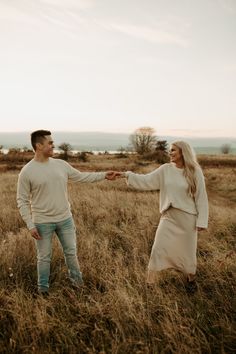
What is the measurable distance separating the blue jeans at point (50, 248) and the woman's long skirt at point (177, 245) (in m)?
1.00

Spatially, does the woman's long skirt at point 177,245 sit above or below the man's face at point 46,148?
below

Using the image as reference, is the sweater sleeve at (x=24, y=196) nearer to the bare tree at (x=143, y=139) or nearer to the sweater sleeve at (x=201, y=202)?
the sweater sleeve at (x=201, y=202)

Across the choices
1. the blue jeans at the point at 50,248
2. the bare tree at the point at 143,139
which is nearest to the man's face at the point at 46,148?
the blue jeans at the point at 50,248

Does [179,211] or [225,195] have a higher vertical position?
[179,211]

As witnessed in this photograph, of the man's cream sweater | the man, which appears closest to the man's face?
the man

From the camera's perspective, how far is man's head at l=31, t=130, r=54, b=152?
3.82 metres

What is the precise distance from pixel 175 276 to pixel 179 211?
97 cm

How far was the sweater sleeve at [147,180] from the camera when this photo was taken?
4359mm

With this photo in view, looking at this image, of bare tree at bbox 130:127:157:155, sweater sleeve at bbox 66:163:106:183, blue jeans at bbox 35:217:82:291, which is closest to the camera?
blue jeans at bbox 35:217:82:291

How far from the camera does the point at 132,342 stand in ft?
9.51

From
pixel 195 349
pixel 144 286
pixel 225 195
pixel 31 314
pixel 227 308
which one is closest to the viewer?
pixel 195 349

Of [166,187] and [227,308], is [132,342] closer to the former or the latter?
[227,308]

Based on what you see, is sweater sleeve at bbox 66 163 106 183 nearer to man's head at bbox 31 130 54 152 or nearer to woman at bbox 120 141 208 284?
man's head at bbox 31 130 54 152

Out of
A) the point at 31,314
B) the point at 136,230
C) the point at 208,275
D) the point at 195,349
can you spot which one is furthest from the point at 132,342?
the point at 136,230
